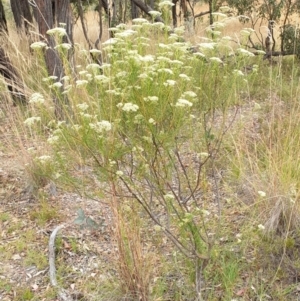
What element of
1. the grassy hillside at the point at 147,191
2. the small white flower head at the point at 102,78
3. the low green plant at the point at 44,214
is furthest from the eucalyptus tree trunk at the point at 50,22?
the small white flower head at the point at 102,78

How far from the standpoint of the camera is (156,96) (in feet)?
6.40

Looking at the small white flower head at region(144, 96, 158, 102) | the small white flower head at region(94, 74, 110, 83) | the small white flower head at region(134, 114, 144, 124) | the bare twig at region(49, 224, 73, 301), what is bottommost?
the bare twig at region(49, 224, 73, 301)

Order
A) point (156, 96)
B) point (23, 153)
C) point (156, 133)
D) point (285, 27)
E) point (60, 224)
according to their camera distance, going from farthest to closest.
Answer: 1. point (285, 27)
2. point (23, 153)
3. point (60, 224)
4. point (156, 133)
5. point (156, 96)

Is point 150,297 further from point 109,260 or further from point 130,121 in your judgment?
point 130,121

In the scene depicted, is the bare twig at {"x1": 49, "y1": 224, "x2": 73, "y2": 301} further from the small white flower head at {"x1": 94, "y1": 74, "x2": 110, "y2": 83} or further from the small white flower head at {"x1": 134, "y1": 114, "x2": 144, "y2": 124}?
the small white flower head at {"x1": 94, "y1": 74, "x2": 110, "y2": 83}

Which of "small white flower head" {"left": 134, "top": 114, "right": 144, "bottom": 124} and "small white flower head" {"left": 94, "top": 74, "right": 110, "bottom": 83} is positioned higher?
"small white flower head" {"left": 94, "top": 74, "right": 110, "bottom": 83}

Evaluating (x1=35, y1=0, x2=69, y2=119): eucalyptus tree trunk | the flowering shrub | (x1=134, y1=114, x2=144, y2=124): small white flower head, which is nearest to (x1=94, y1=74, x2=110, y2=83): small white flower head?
the flowering shrub

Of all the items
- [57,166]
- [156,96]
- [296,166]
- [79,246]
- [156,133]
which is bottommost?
[79,246]

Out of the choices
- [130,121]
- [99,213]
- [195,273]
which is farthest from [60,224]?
[130,121]

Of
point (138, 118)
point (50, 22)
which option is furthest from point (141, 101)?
point (50, 22)

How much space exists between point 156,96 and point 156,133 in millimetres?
209

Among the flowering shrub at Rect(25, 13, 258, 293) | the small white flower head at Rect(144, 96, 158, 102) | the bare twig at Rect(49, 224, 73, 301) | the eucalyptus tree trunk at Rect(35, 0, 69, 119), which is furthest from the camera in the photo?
the eucalyptus tree trunk at Rect(35, 0, 69, 119)

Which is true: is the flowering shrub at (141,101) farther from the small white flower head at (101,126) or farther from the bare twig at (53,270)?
the bare twig at (53,270)

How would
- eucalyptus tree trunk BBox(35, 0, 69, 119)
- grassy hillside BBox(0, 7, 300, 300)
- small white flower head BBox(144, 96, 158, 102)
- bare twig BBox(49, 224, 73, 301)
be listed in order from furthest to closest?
eucalyptus tree trunk BBox(35, 0, 69, 119), bare twig BBox(49, 224, 73, 301), grassy hillside BBox(0, 7, 300, 300), small white flower head BBox(144, 96, 158, 102)
